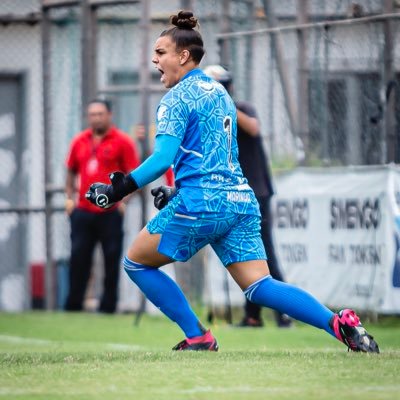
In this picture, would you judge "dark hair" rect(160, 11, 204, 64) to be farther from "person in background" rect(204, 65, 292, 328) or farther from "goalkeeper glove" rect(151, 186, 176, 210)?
"person in background" rect(204, 65, 292, 328)

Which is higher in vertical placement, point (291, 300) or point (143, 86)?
point (143, 86)

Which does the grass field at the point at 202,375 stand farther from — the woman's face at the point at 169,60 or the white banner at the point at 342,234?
the white banner at the point at 342,234

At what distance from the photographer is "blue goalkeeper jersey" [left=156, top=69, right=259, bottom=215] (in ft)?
25.6

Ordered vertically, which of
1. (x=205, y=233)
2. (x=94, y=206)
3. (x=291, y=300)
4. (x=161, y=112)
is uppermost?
(x=161, y=112)

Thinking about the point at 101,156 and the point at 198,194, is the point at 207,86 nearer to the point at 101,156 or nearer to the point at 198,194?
the point at 198,194

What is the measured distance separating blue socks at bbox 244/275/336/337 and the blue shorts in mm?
170

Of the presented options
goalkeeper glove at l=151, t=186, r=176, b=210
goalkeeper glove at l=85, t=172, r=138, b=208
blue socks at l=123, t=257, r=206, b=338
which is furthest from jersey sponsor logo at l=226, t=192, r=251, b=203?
blue socks at l=123, t=257, r=206, b=338

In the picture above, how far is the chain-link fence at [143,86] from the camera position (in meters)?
13.1

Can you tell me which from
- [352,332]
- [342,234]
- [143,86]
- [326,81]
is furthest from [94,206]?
[352,332]

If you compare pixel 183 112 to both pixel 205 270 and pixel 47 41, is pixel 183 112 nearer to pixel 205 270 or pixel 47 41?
pixel 205 270

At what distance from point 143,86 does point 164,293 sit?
628 cm

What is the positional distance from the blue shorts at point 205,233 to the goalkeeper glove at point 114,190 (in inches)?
13.2

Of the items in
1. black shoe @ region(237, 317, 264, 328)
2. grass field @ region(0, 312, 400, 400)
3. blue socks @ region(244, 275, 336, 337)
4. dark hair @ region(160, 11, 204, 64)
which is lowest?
black shoe @ region(237, 317, 264, 328)

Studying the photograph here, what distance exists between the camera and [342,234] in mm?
12469
